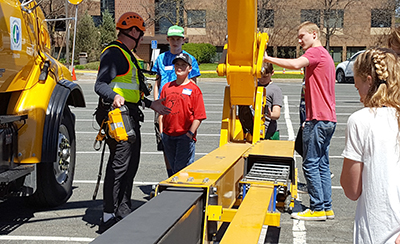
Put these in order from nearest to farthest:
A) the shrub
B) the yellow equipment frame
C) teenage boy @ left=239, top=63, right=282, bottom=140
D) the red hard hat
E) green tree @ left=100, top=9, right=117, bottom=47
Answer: the yellow equipment frame, the red hard hat, teenage boy @ left=239, top=63, right=282, bottom=140, the shrub, green tree @ left=100, top=9, right=117, bottom=47

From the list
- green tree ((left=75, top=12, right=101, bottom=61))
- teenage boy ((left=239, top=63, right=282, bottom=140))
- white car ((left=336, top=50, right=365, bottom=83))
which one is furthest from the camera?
green tree ((left=75, top=12, right=101, bottom=61))

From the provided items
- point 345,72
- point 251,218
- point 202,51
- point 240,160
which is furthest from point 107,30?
point 251,218

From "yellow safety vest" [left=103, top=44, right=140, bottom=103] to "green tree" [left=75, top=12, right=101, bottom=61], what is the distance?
3841 centimetres

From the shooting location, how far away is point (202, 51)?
43.3 meters

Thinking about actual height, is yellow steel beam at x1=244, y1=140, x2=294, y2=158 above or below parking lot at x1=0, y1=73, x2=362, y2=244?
above

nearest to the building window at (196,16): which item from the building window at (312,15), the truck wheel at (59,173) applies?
the building window at (312,15)

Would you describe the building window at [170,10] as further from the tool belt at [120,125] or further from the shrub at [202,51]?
the tool belt at [120,125]

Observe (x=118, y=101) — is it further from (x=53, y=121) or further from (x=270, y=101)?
(x=270, y=101)

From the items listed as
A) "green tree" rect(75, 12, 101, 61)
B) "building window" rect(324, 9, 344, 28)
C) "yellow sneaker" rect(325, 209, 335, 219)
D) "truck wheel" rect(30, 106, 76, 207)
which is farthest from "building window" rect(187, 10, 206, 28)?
"yellow sneaker" rect(325, 209, 335, 219)

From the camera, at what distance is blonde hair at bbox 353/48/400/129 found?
7.80 feet

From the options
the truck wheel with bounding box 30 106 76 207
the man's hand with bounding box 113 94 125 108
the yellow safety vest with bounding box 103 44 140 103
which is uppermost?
the yellow safety vest with bounding box 103 44 140 103

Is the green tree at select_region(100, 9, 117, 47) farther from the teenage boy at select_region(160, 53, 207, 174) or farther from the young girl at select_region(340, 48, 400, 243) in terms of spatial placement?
the young girl at select_region(340, 48, 400, 243)

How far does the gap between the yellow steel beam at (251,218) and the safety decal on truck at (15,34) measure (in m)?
2.64

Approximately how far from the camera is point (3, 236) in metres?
4.94
